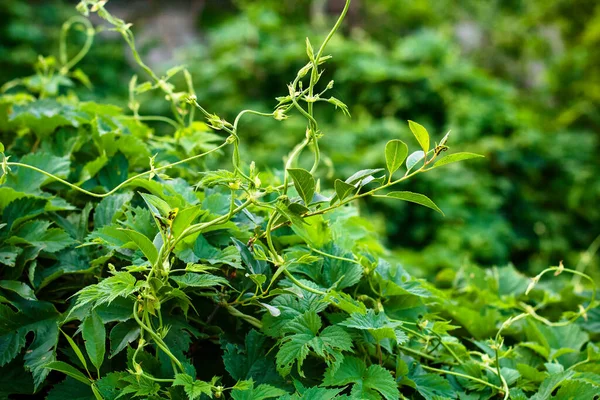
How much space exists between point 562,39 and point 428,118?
1858 millimetres

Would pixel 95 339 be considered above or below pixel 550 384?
above

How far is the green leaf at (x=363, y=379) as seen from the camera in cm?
82

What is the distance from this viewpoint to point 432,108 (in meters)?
4.27

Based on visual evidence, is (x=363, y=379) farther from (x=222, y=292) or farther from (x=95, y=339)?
(x=95, y=339)

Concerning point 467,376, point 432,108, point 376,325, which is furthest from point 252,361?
point 432,108

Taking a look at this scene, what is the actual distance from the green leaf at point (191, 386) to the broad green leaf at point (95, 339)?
0.13 metres

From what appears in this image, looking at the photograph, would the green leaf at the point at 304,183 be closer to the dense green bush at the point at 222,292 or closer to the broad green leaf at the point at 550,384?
the dense green bush at the point at 222,292

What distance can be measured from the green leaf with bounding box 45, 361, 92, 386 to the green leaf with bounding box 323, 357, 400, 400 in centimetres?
32

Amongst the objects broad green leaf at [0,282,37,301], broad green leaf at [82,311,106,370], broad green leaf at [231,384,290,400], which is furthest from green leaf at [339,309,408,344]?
broad green leaf at [0,282,37,301]

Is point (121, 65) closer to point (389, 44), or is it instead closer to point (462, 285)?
point (389, 44)

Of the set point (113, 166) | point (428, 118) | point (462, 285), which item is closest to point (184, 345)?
point (113, 166)

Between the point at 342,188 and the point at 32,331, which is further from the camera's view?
the point at 32,331

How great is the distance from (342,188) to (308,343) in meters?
0.21

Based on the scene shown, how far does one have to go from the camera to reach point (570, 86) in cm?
503
